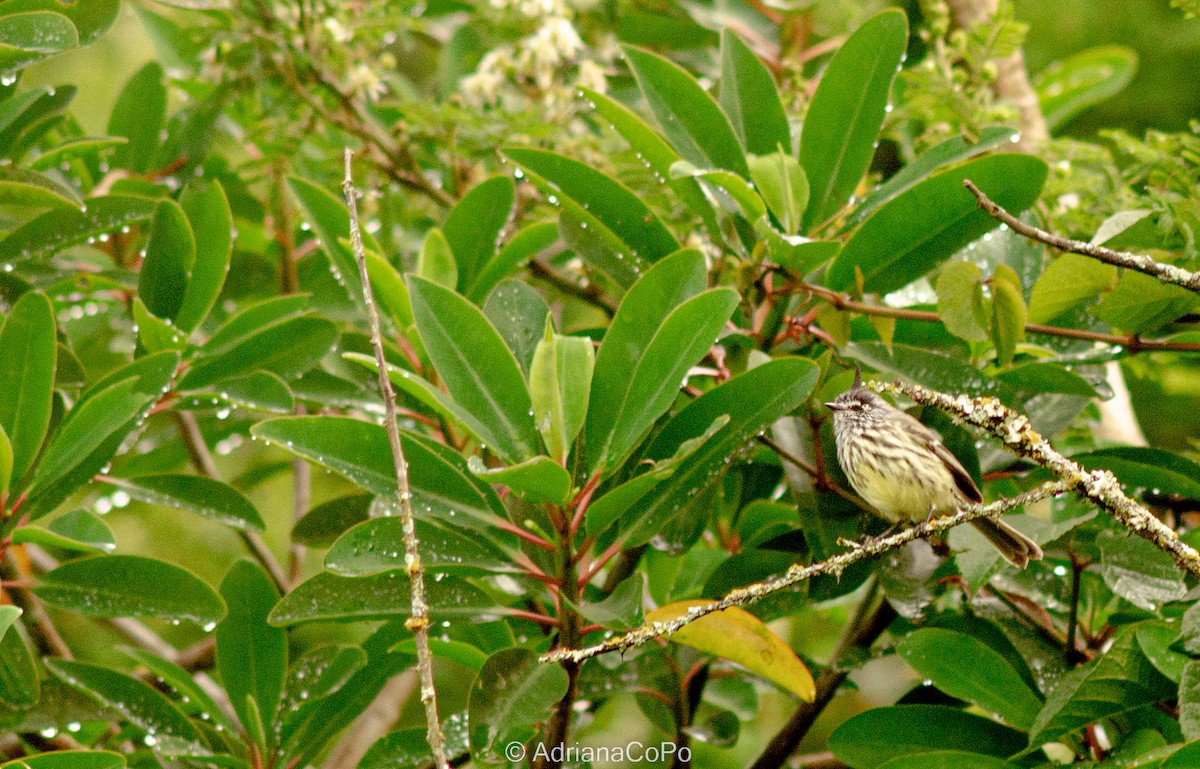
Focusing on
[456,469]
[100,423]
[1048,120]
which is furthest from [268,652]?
[1048,120]

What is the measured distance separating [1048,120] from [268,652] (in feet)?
8.67

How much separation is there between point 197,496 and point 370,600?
0.57m

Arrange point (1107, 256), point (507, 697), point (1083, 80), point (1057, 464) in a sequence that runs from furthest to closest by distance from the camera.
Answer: point (1083, 80) → point (507, 697) → point (1107, 256) → point (1057, 464)

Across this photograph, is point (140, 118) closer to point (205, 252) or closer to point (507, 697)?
point (205, 252)

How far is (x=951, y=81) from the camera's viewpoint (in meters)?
2.30

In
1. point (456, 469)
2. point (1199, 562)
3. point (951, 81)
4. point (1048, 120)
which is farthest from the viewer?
point (1048, 120)

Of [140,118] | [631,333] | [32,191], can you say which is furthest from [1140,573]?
[140,118]

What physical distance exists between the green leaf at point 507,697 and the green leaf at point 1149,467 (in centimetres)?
97

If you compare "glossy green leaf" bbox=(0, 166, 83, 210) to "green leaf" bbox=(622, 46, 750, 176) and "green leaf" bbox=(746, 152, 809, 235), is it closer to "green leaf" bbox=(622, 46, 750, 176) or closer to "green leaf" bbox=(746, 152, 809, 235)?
"green leaf" bbox=(622, 46, 750, 176)

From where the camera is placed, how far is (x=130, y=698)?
1892 millimetres

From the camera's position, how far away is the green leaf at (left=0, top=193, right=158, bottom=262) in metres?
2.06

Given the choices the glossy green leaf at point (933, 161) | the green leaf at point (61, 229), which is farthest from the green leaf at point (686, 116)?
the green leaf at point (61, 229)

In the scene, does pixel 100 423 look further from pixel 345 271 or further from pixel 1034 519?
pixel 1034 519

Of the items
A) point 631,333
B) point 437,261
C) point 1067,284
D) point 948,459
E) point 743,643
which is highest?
point 437,261
